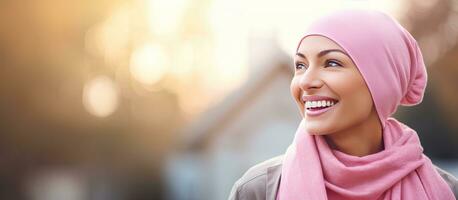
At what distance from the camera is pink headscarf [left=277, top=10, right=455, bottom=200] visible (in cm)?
204

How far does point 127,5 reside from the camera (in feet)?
62.0

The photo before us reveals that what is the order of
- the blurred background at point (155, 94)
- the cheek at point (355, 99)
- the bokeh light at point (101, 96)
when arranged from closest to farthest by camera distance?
the cheek at point (355, 99), the blurred background at point (155, 94), the bokeh light at point (101, 96)

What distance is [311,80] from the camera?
6.70ft

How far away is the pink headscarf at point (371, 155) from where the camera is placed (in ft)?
6.68

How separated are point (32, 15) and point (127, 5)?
6.49 meters

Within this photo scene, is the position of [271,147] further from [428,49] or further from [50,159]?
[50,159]

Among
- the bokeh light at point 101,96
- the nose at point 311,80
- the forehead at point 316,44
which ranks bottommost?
the bokeh light at point 101,96

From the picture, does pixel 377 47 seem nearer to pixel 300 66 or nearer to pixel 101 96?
pixel 300 66

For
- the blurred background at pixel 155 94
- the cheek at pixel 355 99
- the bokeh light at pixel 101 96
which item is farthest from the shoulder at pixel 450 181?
the bokeh light at pixel 101 96

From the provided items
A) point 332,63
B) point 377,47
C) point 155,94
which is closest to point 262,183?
point 332,63

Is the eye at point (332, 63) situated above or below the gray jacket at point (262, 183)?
above

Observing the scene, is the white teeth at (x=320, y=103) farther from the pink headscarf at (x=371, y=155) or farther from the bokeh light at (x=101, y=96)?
the bokeh light at (x=101, y=96)

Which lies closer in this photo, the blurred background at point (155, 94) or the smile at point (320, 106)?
the smile at point (320, 106)

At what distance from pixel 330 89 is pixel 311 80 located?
0.06 m
